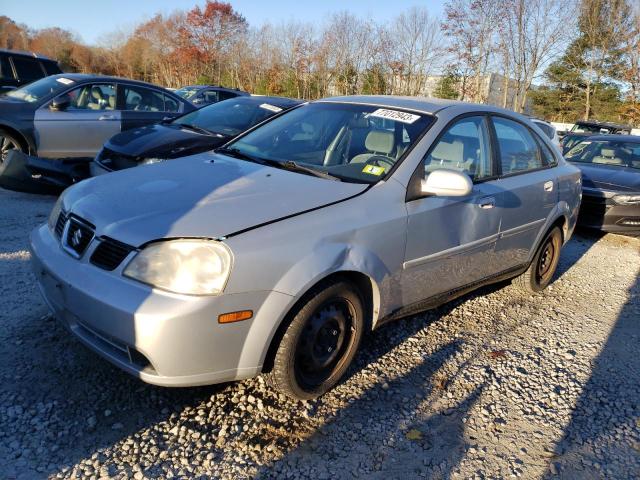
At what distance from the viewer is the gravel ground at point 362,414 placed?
2.39m

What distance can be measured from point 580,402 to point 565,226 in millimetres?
2244

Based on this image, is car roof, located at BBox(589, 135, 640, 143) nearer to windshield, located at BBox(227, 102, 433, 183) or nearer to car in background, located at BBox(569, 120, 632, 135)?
car in background, located at BBox(569, 120, 632, 135)

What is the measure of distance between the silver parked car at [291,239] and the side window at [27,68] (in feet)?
34.6

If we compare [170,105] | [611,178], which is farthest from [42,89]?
[611,178]

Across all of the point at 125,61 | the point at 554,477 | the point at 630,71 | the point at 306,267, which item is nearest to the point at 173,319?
the point at 306,267

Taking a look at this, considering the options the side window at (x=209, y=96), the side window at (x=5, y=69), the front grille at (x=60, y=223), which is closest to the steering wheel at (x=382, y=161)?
the front grille at (x=60, y=223)

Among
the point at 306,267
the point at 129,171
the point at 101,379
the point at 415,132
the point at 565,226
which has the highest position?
the point at 415,132

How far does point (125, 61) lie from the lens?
4403 centimetres

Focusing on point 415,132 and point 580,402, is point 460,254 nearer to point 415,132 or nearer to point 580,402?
point 415,132

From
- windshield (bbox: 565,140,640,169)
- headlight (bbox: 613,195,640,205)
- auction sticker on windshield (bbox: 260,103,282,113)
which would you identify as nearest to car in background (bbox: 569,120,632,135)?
windshield (bbox: 565,140,640,169)

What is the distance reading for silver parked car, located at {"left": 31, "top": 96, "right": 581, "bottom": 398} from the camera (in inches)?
91.5

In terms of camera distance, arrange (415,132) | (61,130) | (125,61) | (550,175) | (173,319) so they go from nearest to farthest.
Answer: (173,319) → (415,132) → (550,175) → (61,130) → (125,61)

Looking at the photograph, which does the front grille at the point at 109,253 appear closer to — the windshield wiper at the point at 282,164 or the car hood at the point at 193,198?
the car hood at the point at 193,198

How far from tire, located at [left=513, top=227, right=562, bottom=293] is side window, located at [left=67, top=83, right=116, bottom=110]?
634cm
